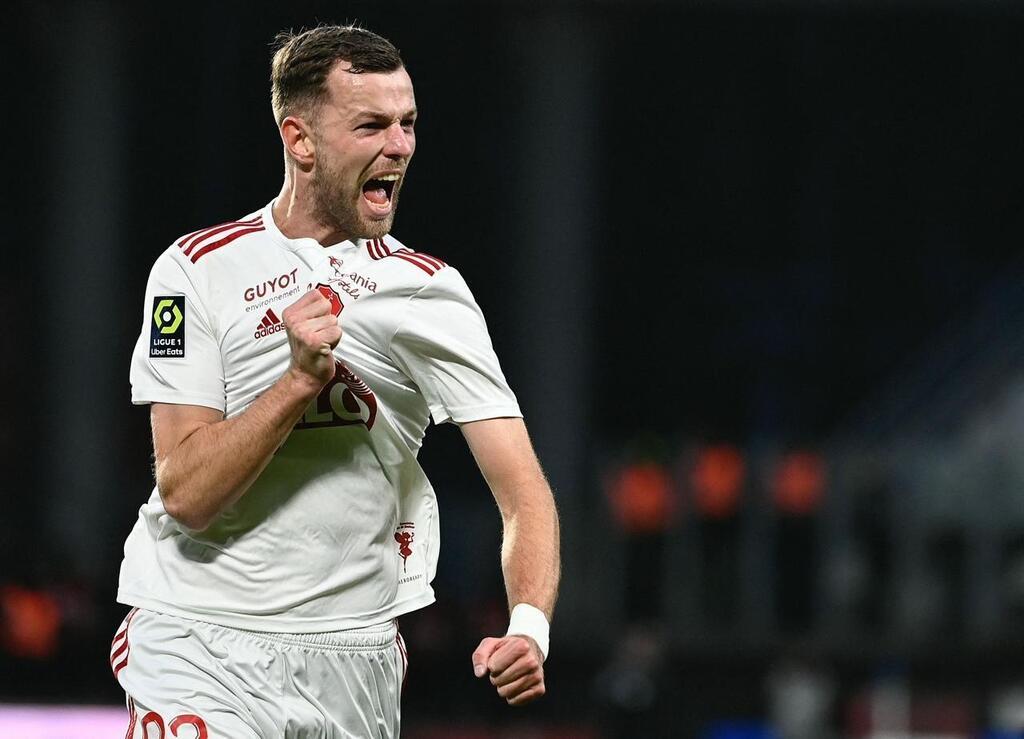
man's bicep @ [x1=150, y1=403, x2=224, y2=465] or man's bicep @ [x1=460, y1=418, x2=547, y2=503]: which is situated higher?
man's bicep @ [x1=150, y1=403, x2=224, y2=465]

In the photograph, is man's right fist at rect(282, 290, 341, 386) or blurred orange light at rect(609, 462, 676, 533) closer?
man's right fist at rect(282, 290, 341, 386)

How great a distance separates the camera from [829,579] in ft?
38.9

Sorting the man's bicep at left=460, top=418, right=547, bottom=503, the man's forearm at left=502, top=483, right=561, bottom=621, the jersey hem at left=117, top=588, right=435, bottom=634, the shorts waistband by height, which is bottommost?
the shorts waistband

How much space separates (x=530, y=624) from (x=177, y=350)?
762mm

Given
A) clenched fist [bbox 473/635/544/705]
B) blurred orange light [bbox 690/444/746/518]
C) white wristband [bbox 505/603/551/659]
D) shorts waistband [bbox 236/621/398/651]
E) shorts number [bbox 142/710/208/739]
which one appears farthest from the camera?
blurred orange light [bbox 690/444/746/518]

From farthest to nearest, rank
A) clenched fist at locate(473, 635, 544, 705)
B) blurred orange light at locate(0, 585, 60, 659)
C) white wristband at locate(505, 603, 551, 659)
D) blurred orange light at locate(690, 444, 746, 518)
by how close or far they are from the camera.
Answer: blurred orange light at locate(690, 444, 746, 518)
blurred orange light at locate(0, 585, 60, 659)
white wristband at locate(505, 603, 551, 659)
clenched fist at locate(473, 635, 544, 705)

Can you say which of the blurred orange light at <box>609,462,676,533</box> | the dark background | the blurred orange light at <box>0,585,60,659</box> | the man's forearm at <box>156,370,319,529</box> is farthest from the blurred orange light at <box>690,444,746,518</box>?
the man's forearm at <box>156,370,319,529</box>

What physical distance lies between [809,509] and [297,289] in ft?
29.0

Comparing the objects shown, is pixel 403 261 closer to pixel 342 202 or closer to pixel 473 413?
pixel 342 202

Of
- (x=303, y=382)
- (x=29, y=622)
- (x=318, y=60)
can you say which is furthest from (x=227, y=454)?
(x=29, y=622)

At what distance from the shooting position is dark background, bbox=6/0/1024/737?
11.6m

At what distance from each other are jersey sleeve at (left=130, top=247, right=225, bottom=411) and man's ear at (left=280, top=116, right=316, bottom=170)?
284 millimetres

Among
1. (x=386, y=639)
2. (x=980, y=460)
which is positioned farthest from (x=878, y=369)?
(x=386, y=639)

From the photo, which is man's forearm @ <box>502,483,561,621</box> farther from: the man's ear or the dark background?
the dark background
